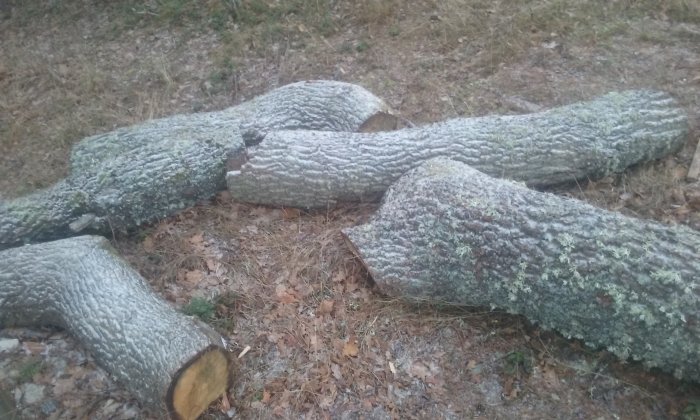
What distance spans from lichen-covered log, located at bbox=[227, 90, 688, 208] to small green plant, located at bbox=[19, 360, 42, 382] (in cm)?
169

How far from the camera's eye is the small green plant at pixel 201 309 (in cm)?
344

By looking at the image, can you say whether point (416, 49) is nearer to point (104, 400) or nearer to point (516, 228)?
point (516, 228)

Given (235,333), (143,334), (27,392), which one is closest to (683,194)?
(235,333)

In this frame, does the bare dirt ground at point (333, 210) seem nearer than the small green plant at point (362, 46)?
Yes

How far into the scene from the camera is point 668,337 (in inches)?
105

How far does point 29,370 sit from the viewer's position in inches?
130

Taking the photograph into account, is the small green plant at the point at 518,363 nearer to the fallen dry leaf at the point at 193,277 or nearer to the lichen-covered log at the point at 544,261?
the lichen-covered log at the point at 544,261

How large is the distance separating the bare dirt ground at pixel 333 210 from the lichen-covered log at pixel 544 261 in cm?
22

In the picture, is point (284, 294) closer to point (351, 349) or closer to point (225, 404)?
point (351, 349)

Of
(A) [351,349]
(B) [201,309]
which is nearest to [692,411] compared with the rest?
(A) [351,349]

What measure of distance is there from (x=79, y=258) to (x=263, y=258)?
1.15 m

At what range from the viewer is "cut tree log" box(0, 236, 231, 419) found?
2.92 m

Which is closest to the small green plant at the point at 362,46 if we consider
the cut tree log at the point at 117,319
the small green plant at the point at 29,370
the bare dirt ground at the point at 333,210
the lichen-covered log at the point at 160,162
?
the bare dirt ground at the point at 333,210

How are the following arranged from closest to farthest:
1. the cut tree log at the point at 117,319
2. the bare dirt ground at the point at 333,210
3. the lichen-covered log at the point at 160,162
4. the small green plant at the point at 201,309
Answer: the cut tree log at the point at 117,319 < the bare dirt ground at the point at 333,210 < the small green plant at the point at 201,309 < the lichen-covered log at the point at 160,162
